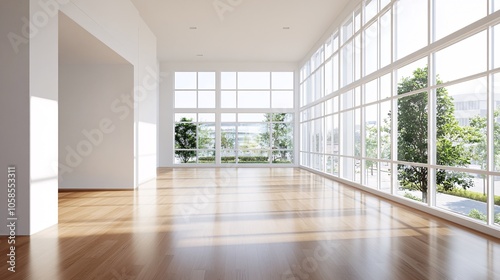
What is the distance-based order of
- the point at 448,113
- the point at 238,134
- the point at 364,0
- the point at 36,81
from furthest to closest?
the point at 238,134
the point at 364,0
the point at 448,113
the point at 36,81

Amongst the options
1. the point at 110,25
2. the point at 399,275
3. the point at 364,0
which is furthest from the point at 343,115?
the point at 399,275

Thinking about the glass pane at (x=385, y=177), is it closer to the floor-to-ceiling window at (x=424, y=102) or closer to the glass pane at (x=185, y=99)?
the floor-to-ceiling window at (x=424, y=102)

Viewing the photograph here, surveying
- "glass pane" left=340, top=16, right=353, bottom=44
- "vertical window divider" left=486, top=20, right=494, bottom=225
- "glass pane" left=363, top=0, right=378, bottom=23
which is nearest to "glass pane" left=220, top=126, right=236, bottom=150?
"glass pane" left=340, top=16, right=353, bottom=44

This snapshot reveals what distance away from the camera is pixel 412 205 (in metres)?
6.89

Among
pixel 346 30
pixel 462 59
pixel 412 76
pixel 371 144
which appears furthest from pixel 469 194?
pixel 346 30

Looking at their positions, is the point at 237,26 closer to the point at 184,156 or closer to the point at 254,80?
the point at 254,80

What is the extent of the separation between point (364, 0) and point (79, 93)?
732 centimetres

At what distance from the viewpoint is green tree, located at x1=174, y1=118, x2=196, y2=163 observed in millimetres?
17891

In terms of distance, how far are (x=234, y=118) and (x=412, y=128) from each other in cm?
1146

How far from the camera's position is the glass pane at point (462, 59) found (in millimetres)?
5328

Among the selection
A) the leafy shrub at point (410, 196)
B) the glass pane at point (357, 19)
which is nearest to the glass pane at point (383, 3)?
the glass pane at point (357, 19)

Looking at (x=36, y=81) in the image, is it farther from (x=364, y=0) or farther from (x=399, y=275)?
(x=364, y=0)

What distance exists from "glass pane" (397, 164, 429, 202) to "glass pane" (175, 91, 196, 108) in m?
12.0

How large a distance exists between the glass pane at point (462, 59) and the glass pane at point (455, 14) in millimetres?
255
